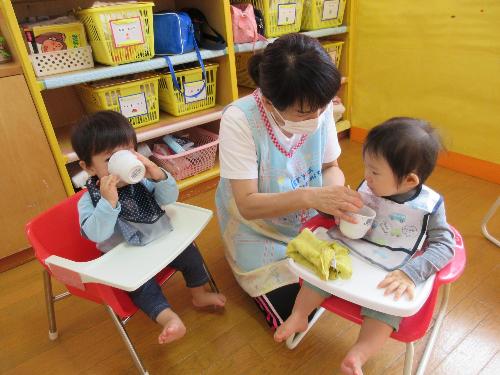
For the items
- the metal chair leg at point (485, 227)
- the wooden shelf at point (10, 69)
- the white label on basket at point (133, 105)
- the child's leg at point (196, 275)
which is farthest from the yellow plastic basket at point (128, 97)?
the metal chair leg at point (485, 227)

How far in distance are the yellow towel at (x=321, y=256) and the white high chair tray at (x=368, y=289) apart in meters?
0.01

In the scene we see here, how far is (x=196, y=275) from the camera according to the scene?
133 cm

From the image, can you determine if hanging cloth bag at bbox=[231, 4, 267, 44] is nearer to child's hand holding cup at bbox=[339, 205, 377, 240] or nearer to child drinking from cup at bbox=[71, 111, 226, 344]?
child drinking from cup at bbox=[71, 111, 226, 344]

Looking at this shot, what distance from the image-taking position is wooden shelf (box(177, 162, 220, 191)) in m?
2.13

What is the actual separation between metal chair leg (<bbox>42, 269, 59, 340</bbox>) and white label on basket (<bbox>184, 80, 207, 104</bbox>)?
1162 millimetres

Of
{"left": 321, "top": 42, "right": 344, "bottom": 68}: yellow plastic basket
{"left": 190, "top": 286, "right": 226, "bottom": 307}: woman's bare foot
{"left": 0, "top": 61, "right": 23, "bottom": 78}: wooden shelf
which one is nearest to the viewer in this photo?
{"left": 190, "top": 286, "right": 226, "bottom": 307}: woman's bare foot

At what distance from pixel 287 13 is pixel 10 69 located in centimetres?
144

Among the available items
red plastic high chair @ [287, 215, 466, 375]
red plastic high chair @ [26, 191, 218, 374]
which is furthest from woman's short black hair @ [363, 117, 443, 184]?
red plastic high chair @ [26, 191, 218, 374]

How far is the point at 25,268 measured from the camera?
1772mm

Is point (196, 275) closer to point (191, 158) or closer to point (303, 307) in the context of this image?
point (303, 307)

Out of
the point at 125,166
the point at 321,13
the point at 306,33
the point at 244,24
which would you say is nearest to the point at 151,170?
the point at 125,166

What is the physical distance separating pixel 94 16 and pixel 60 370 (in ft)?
4.52

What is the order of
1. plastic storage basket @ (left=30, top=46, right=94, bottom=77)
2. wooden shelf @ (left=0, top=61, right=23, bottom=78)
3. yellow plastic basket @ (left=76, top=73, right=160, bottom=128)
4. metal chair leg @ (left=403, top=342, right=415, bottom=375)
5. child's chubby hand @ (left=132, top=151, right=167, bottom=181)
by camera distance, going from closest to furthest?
metal chair leg @ (left=403, top=342, right=415, bottom=375) < child's chubby hand @ (left=132, top=151, right=167, bottom=181) < wooden shelf @ (left=0, top=61, right=23, bottom=78) < plastic storage basket @ (left=30, top=46, right=94, bottom=77) < yellow plastic basket @ (left=76, top=73, right=160, bottom=128)

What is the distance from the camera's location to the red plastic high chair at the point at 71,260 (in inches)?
39.0
